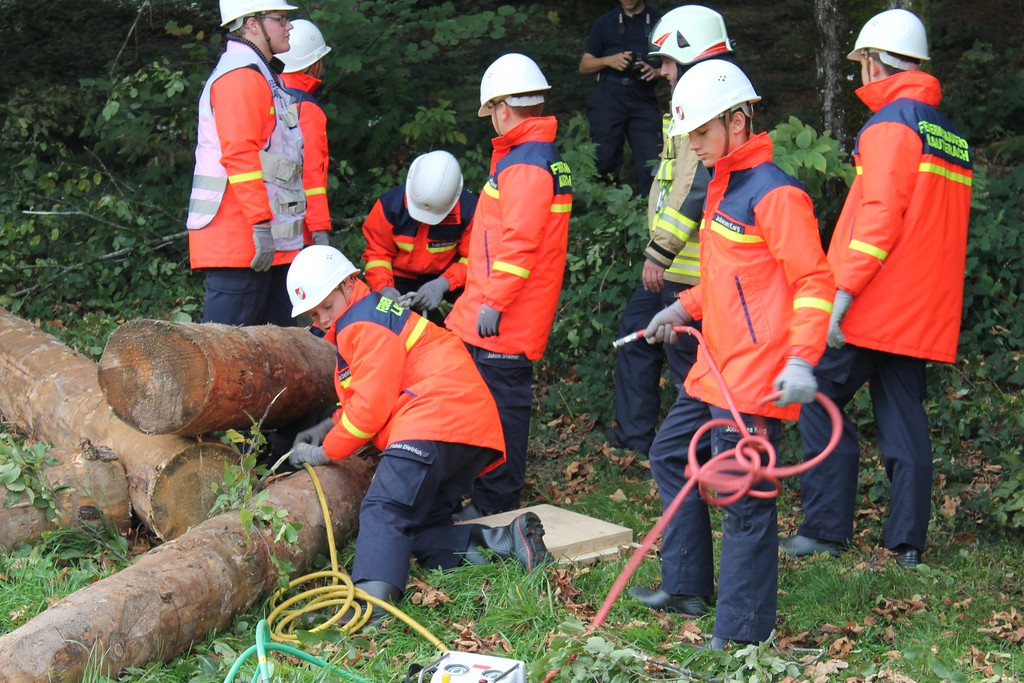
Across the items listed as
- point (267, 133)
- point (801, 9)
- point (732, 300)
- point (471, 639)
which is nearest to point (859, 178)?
point (732, 300)

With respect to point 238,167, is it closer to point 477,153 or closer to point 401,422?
point 401,422

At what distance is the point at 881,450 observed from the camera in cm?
486

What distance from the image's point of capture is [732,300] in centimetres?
383

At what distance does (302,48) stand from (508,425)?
8.23 ft

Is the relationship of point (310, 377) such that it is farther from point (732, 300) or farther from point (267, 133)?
point (732, 300)

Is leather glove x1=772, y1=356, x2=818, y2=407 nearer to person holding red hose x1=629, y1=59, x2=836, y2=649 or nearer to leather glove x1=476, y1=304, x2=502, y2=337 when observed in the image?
person holding red hose x1=629, y1=59, x2=836, y2=649

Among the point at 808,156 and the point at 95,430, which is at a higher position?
the point at 808,156

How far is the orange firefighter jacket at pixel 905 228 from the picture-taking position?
15.2 feet

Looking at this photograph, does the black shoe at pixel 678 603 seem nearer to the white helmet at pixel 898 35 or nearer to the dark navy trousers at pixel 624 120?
the white helmet at pixel 898 35

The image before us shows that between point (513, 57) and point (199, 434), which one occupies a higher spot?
point (513, 57)

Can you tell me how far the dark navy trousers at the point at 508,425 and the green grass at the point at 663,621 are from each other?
0.68 meters

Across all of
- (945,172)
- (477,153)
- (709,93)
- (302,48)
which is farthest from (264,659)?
(477,153)

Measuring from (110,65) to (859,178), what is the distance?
603 cm

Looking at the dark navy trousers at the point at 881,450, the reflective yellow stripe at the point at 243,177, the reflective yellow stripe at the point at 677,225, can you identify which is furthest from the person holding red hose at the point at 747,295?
the reflective yellow stripe at the point at 243,177
